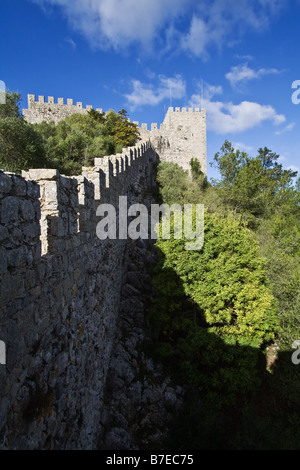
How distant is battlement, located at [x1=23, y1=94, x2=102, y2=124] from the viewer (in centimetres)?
2316

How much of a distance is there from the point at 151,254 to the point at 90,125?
13356mm

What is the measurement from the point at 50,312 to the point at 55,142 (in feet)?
46.2

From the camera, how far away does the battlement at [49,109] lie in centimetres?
2316

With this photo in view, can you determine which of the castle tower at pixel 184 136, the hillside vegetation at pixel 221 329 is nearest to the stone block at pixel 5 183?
the hillside vegetation at pixel 221 329

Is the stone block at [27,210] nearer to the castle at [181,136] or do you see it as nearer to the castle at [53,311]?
the castle at [53,311]

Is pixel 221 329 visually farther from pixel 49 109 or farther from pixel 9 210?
pixel 49 109

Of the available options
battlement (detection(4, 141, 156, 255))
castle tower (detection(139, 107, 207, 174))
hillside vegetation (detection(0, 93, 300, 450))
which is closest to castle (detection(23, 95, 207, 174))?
castle tower (detection(139, 107, 207, 174))

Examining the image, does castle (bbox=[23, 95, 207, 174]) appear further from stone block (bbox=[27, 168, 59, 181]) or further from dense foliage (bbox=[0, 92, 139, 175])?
stone block (bbox=[27, 168, 59, 181])

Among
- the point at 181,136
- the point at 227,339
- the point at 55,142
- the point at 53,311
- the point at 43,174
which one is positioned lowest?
the point at 227,339

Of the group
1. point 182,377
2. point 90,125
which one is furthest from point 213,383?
point 90,125

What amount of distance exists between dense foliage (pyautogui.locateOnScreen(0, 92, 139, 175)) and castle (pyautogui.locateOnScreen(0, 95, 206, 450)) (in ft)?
A: 20.7

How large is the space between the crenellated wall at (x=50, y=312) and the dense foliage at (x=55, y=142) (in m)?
7.12

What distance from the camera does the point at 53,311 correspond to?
3.17 m

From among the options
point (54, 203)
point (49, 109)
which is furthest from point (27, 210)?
point (49, 109)
